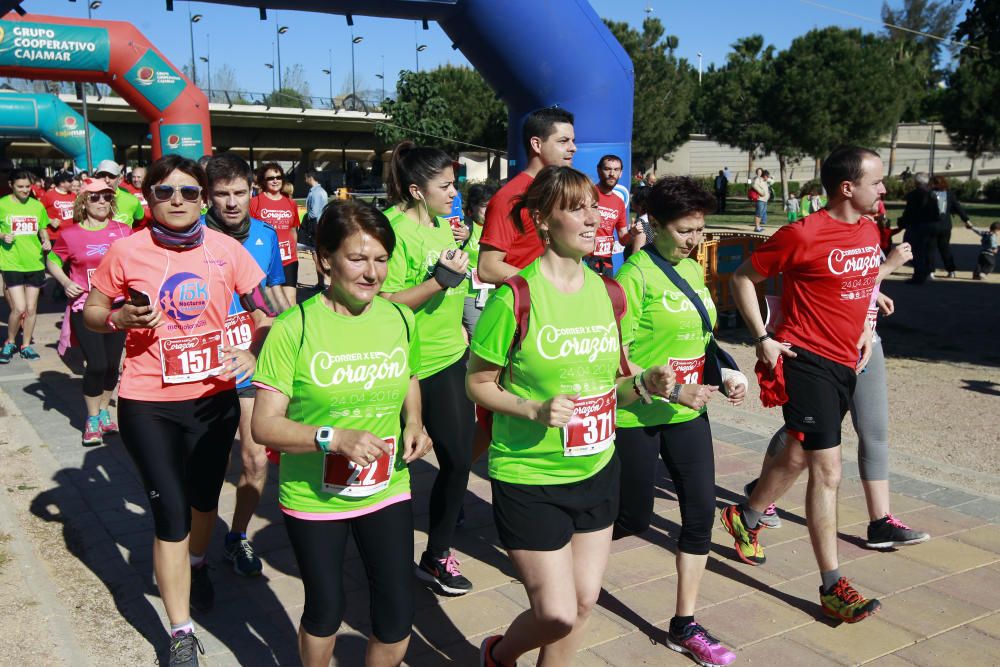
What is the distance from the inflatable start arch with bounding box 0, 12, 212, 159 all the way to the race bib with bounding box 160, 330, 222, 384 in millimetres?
17066

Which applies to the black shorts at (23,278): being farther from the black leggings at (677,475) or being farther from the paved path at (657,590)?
the black leggings at (677,475)

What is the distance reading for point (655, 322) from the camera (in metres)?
3.81

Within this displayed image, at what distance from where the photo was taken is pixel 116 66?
19281 millimetres

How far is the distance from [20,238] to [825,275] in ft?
30.3

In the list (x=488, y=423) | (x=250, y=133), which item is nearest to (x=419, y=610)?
(x=488, y=423)

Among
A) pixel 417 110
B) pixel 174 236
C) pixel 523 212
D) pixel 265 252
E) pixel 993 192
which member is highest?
pixel 417 110

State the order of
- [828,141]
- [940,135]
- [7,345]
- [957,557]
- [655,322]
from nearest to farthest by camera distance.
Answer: [655,322], [957,557], [7,345], [828,141], [940,135]

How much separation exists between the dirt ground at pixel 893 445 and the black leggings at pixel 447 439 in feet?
4.67

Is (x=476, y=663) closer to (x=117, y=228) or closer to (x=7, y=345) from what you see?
(x=117, y=228)

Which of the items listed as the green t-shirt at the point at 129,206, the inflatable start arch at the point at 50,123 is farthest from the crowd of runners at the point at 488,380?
the inflatable start arch at the point at 50,123

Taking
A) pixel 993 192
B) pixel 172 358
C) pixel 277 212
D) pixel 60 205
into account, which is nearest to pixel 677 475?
pixel 172 358

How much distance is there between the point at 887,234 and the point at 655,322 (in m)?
4.10

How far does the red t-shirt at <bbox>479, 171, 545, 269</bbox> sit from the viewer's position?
14.4ft

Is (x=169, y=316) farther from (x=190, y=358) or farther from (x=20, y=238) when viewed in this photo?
(x=20, y=238)
